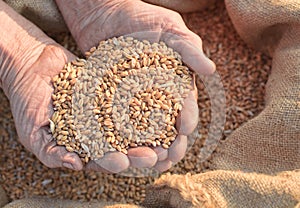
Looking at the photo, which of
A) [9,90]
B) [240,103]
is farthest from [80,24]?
[240,103]

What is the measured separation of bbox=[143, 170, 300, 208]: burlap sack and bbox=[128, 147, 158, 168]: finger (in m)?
0.09

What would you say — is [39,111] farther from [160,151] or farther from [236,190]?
[236,190]

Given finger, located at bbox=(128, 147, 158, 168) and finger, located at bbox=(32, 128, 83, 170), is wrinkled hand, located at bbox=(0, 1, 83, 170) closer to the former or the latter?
finger, located at bbox=(32, 128, 83, 170)

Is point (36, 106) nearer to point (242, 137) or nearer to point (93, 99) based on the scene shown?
point (93, 99)

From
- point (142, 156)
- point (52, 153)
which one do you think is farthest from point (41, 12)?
point (142, 156)

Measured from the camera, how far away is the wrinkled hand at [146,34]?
4.73ft

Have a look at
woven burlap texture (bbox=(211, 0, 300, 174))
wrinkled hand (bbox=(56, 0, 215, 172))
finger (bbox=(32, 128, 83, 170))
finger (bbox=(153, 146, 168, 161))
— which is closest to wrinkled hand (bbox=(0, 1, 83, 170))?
finger (bbox=(32, 128, 83, 170))

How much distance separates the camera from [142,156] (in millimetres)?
1433

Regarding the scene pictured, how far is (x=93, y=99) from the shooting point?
145cm

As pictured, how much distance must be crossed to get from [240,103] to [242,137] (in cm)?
15

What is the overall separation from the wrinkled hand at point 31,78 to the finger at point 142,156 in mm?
146

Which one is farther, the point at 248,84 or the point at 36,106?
the point at 248,84

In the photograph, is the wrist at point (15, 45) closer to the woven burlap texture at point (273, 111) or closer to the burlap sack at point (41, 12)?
the burlap sack at point (41, 12)

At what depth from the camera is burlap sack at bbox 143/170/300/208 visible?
4.59ft
